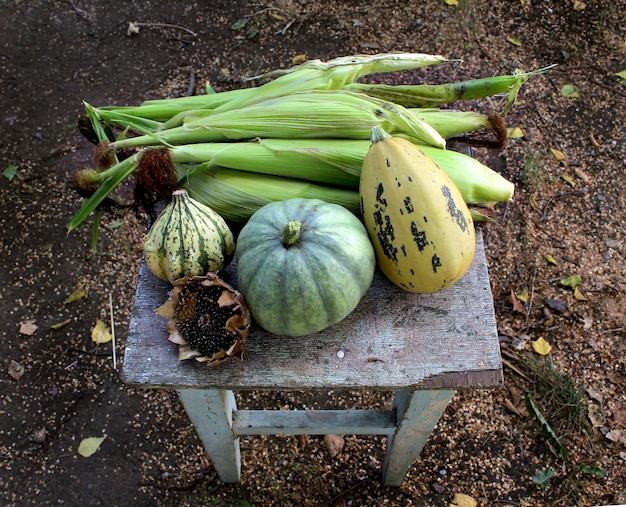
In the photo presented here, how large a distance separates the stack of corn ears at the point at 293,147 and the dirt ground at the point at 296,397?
112cm

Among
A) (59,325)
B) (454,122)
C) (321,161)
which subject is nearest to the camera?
(321,161)

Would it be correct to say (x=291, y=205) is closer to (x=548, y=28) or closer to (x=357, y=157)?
(x=357, y=157)

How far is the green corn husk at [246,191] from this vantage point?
4.96 ft

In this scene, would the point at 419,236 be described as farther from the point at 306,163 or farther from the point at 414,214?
the point at 306,163

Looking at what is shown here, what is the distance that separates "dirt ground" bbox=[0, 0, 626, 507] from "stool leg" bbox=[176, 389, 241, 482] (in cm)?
21

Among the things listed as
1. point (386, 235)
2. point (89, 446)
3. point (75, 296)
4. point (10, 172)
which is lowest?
point (89, 446)

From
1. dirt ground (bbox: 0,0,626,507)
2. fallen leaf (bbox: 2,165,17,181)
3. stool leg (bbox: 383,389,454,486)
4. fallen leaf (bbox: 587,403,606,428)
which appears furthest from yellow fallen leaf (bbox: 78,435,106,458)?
fallen leaf (bbox: 587,403,606,428)

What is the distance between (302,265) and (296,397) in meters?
1.43

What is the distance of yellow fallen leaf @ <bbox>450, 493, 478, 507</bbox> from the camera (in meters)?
2.28

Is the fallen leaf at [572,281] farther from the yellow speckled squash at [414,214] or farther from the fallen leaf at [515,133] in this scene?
the yellow speckled squash at [414,214]

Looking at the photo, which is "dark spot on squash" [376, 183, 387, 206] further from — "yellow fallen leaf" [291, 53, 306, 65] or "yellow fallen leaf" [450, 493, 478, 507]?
"yellow fallen leaf" [291, 53, 306, 65]

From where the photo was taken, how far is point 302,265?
1.25m

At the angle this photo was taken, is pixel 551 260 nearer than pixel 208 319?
No

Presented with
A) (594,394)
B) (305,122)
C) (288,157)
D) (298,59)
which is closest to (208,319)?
(288,157)
